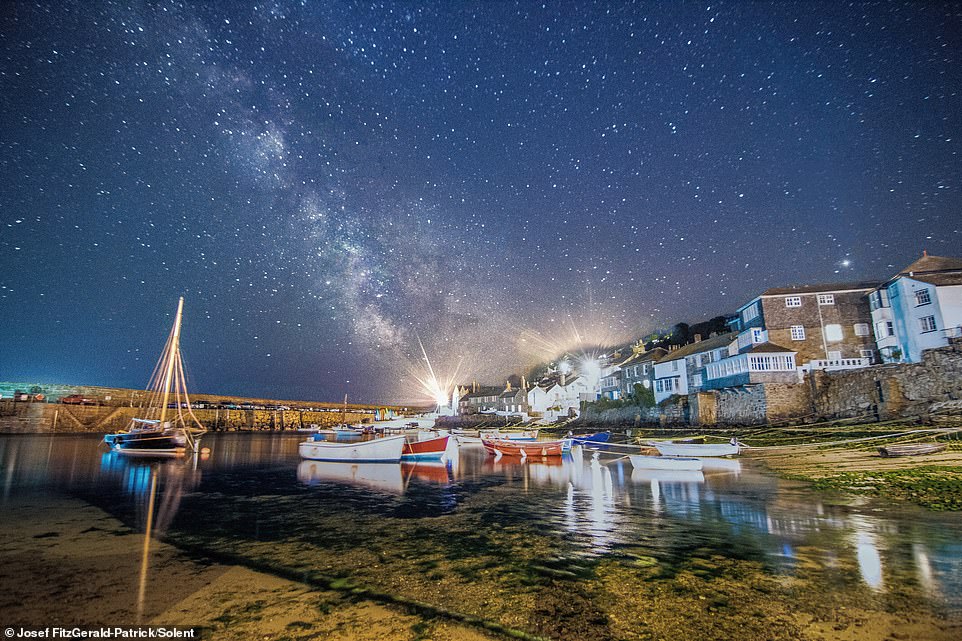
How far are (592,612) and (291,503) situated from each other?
1464 centimetres

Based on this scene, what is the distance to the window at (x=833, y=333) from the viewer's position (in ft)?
159

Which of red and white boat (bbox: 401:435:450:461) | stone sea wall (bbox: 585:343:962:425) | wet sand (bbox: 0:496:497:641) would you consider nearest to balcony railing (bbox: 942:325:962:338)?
stone sea wall (bbox: 585:343:962:425)

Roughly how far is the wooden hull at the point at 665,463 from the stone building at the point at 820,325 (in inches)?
1233

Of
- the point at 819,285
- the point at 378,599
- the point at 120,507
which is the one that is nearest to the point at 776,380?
the point at 819,285

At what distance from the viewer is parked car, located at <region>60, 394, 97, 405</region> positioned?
75.1 meters

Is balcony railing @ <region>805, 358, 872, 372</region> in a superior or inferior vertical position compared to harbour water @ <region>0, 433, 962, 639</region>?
superior

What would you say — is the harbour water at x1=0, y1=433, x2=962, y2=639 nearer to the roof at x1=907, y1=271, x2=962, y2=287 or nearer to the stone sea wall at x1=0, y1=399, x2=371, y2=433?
the roof at x1=907, y1=271, x2=962, y2=287

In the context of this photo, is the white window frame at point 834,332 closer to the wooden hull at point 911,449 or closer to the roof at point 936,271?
the roof at point 936,271

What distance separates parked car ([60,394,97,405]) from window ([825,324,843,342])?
122m

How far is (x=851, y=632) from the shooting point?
575cm

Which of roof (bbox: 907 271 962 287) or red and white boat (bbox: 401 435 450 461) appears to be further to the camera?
roof (bbox: 907 271 962 287)

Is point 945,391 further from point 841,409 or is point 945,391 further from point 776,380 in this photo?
point 776,380

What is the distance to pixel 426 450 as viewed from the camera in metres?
35.9

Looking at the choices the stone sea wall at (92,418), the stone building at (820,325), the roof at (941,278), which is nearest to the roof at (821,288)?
the stone building at (820,325)
